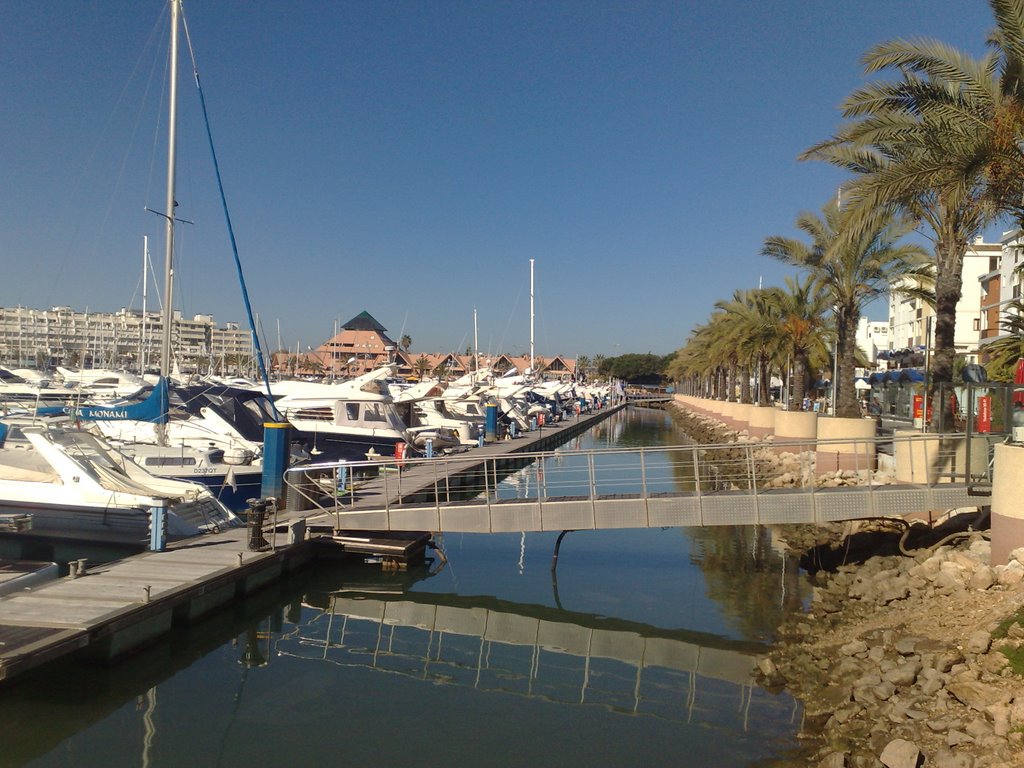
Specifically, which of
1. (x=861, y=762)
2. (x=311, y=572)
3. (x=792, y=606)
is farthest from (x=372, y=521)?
(x=861, y=762)

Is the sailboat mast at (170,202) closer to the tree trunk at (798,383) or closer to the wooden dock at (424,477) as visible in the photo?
the wooden dock at (424,477)

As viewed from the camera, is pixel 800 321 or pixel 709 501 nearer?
pixel 709 501

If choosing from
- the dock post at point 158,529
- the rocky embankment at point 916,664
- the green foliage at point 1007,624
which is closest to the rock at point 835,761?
the rocky embankment at point 916,664

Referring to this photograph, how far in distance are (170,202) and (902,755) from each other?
21142 millimetres

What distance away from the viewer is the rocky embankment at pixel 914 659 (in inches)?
302

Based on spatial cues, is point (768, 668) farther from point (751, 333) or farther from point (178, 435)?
point (751, 333)

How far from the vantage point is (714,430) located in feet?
174

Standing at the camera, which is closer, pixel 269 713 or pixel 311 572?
pixel 269 713

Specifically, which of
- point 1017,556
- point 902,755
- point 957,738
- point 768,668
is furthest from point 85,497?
point 1017,556

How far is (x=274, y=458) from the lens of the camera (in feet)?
60.5

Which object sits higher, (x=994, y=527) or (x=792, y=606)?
(x=994, y=527)

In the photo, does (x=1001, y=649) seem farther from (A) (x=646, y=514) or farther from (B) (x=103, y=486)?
(B) (x=103, y=486)

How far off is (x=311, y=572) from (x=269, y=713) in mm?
6649

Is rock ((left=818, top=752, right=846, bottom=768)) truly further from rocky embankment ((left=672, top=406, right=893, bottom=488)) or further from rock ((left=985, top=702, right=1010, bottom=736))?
rocky embankment ((left=672, top=406, right=893, bottom=488))
